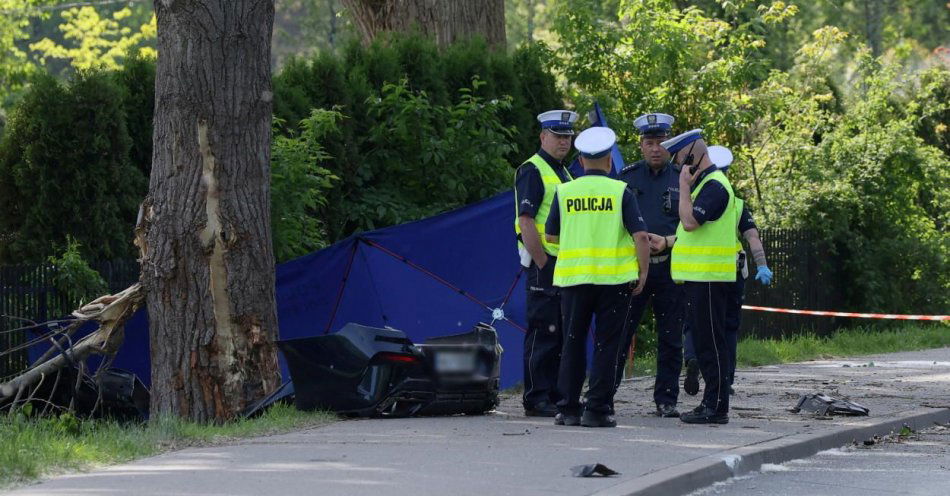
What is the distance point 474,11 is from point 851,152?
657 cm

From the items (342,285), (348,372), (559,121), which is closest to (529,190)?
(559,121)

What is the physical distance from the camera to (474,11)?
1781cm

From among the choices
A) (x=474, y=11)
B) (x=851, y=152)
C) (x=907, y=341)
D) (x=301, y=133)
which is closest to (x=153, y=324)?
(x=301, y=133)

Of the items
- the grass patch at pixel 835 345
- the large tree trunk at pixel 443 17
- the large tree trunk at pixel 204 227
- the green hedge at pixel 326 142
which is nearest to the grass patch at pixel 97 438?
the large tree trunk at pixel 204 227

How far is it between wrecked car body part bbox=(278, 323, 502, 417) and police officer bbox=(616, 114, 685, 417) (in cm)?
102

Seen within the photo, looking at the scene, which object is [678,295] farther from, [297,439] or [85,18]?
[85,18]

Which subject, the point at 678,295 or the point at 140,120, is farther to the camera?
the point at 140,120

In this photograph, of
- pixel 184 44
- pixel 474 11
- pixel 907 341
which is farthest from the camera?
pixel 907 341

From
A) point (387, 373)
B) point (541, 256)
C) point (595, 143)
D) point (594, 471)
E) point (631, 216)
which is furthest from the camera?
point (387, 373)

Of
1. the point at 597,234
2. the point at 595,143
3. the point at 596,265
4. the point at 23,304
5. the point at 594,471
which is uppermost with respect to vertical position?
the point at 595,143

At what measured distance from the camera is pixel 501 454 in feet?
27.2

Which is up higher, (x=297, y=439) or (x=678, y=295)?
(x=678, y=295)

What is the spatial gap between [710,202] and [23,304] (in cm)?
530

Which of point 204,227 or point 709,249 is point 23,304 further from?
point 709,249
